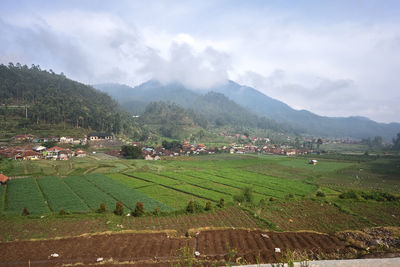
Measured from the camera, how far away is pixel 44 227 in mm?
15492

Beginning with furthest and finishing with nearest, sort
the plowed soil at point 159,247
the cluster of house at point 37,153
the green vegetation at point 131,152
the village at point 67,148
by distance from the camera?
the green vegetation at point 131,152
the village at point 67,148
the cluster of house at point 37,153
the plowed soil at point 159,247

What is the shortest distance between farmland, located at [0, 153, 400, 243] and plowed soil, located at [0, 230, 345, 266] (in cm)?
229

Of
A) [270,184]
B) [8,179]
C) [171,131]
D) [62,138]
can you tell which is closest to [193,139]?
[171,131]

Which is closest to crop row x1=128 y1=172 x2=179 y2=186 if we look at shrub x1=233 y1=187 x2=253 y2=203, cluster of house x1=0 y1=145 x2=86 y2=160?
shrub x1=233 y1=187 x2=253 y2=203

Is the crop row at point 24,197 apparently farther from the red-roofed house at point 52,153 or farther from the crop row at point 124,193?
the red-roofed house at point 52,153

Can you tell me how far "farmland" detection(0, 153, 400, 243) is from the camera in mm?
17766

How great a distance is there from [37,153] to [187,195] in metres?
39.3

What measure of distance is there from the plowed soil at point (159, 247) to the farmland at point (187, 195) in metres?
2.29

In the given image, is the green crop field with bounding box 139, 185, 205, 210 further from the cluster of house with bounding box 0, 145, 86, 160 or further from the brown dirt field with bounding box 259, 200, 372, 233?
the cluster of house with bounding box 0, 145, 86, 160

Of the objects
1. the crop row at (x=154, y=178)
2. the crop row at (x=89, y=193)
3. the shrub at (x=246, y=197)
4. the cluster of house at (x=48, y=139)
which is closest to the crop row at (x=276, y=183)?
the shrub at (x=246, y=197)

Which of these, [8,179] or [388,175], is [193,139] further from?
[8,179]

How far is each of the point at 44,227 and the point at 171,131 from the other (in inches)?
4352

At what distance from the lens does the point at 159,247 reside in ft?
39.3

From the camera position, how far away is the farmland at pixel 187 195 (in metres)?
17.8
